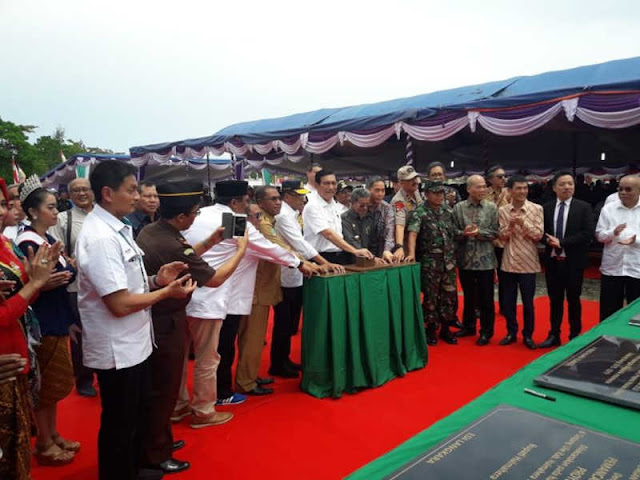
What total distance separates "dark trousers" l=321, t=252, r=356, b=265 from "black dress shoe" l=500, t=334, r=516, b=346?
5.12 feet

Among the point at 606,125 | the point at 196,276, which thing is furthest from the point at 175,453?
the point at 606,125

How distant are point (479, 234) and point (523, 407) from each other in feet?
10.1

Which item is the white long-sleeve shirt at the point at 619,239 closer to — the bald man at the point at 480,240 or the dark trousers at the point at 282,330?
the bald man at the point at 480,240

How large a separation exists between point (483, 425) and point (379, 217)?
3.17 metres

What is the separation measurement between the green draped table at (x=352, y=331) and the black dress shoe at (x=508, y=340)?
1.20 meters

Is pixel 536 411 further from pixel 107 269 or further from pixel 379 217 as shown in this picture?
pixel 379 217

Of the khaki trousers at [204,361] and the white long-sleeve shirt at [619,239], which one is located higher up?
the white long-sleeve shirt at [619,239]

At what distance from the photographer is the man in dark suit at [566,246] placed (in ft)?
12.6

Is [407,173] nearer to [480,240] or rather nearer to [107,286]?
[480,240]

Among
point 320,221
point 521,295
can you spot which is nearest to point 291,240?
point 320,221

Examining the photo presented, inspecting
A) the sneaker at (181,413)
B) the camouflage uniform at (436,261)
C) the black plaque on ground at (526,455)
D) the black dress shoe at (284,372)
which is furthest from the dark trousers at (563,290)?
the black plaque on ground at (526,455)

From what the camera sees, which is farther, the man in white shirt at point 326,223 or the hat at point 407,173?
the hat at point 407,173

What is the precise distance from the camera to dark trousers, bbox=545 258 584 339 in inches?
155

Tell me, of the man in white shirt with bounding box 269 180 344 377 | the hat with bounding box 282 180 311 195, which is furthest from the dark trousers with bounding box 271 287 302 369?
the hat with bounding box 282 180 311 195
